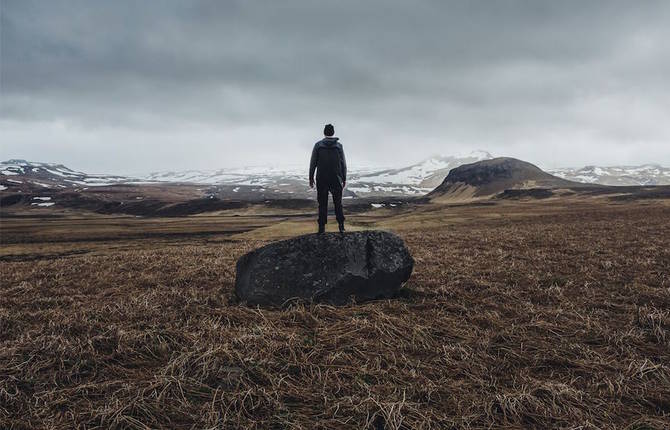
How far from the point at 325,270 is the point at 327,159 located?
350cm

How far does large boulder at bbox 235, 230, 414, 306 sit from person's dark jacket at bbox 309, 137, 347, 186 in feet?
6.28

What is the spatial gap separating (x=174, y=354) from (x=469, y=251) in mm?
15181

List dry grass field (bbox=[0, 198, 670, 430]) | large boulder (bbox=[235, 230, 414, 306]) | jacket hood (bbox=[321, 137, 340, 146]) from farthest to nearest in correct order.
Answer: jacket hood (bbox=[321, 137, 340, 146])
large boulder (bbox=[235, 230, 414, 306])
dry grass field (bbox=[0, 198, 670, 430])

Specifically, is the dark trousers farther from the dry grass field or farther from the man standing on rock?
the dry grass field

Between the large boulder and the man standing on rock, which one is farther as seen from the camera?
the man standing on rock

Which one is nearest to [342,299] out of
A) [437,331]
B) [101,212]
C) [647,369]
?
[437,331]

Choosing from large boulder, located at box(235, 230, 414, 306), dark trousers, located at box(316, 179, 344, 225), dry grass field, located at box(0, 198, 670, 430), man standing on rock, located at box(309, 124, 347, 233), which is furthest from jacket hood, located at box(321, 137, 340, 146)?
dry grass field, located at box(0, 198, 670, 430)

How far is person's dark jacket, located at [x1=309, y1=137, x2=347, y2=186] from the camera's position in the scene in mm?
11055

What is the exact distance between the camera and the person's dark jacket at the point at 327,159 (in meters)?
11.1

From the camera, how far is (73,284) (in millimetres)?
13258

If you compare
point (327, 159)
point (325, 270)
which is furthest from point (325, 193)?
point (325, 270)

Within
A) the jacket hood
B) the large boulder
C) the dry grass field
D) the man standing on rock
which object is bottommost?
the dry grass field

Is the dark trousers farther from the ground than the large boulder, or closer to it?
farther from the ground

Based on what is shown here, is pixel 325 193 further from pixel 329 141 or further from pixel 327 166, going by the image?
pixel 329 141
